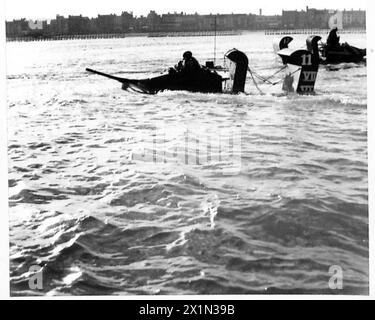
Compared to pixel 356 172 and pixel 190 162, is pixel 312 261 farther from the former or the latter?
pixel 190 162

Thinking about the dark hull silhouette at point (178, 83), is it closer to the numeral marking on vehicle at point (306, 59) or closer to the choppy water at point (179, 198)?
the choppy water at point (179, 198)

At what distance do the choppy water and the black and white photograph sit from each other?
0.02 meters

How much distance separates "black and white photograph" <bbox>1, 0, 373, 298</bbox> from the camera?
570 cm

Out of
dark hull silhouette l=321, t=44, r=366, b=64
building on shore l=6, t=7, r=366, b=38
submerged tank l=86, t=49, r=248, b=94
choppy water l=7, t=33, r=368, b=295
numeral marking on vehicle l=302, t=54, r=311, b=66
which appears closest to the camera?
choppy water l=7, t=33, r=368, b=295

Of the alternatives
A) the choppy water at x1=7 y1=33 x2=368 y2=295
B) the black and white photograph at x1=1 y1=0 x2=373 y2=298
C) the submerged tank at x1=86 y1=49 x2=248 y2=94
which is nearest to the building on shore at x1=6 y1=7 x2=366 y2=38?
the black and white photograph at x1=1 y1=0 x2=373 y2=298

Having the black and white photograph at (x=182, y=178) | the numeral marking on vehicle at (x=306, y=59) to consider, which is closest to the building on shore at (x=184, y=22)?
the black and white photograph at (x=182, y=178)

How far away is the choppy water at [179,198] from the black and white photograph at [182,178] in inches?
0.9

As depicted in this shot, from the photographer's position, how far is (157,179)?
748 centimetres

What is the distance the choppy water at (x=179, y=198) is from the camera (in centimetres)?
567

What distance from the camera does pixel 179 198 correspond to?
700cm

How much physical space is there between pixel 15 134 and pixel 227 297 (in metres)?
4.71

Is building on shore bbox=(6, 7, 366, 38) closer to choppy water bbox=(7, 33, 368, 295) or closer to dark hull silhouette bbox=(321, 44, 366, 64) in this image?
choppy water bbox=(7, 33, 368, 295)

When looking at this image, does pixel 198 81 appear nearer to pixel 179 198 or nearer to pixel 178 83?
pixel 178 83
